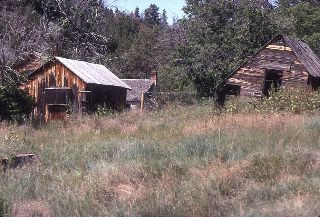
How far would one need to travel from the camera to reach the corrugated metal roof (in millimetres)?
28438

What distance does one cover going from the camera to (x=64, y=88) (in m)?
28.5

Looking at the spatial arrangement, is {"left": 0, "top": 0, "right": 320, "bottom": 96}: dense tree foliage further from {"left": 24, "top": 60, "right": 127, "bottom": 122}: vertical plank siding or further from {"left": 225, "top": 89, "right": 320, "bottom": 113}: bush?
{"left": 225, "top": 89, "right": 320, "bottom": 113}: bush

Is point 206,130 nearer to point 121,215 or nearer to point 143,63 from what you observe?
point 121,215

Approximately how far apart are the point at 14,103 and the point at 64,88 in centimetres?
312

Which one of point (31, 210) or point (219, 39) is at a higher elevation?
point (219, 39)

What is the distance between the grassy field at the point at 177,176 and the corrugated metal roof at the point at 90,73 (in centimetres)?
1368

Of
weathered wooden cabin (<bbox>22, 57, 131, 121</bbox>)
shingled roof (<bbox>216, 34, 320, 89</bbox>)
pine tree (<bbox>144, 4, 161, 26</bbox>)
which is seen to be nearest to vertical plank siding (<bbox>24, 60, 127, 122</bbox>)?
weathered wooden cabin (<bbox>22, 57, 131, 121</bbox>)

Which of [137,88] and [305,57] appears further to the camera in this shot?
[137,88]

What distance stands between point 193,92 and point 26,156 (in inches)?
1079

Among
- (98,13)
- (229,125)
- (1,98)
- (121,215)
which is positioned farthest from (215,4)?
(121,215)

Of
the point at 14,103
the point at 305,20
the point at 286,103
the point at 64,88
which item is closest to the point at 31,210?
the point at 286,103

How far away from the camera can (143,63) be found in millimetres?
65562

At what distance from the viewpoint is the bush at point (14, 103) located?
1021 inches

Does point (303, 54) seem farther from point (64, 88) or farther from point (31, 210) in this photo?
point (31, 210)
